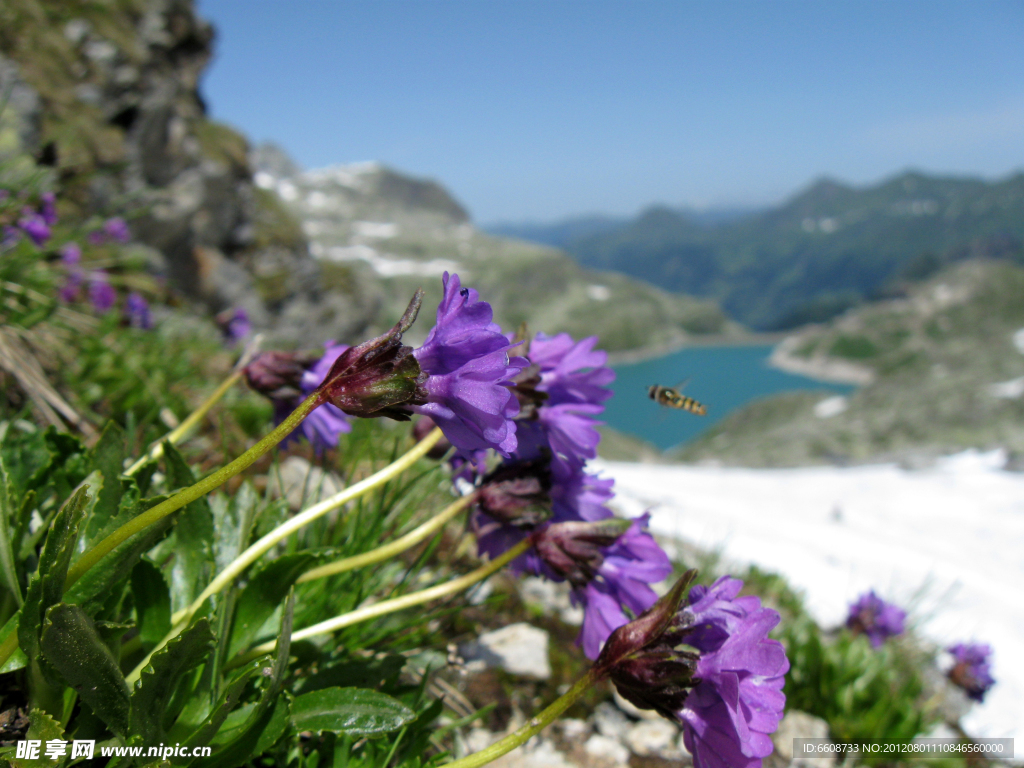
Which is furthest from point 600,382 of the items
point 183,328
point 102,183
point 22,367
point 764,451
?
point 764,451

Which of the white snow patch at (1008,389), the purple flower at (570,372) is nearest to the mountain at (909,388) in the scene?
the white snow patch at (1008,389)

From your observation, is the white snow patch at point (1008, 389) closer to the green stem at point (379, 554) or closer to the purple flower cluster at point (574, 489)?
the purple flower cluster at point (574, 489)

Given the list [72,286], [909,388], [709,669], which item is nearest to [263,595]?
[709,669]

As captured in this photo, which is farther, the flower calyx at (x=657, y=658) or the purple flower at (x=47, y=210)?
the purple flower at (x=47, y=210)

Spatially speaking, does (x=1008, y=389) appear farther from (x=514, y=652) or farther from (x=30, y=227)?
(x=30, y=227)

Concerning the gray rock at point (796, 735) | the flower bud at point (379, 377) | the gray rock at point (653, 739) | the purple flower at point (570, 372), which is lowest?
the gray rock at point (796, 735)

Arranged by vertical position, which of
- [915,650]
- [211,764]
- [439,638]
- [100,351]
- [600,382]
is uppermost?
[600,382]

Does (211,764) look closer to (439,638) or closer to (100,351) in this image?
(439,638)

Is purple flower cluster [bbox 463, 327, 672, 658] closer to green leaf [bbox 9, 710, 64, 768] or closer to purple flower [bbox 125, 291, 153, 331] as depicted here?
green leaf [bbox 9, 710, 64, 768]
